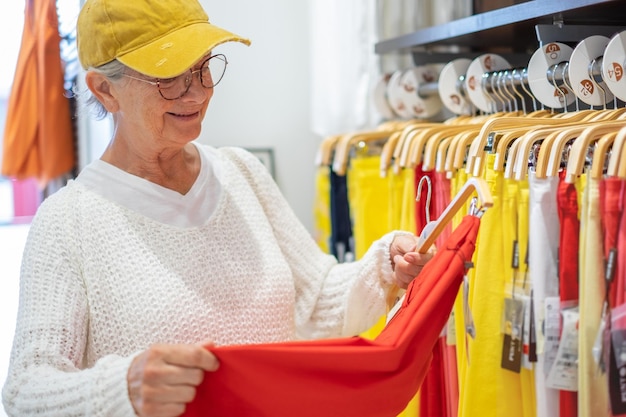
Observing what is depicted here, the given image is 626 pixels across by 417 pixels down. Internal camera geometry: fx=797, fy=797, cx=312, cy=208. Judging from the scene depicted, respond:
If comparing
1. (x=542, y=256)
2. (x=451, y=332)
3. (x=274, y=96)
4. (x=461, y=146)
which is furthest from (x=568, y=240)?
(x=274, y=96)

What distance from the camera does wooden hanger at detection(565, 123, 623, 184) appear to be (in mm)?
1595

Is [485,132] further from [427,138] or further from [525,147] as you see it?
[427,138]

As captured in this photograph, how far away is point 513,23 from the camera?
2.13 metres

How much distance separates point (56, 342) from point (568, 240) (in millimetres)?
1063

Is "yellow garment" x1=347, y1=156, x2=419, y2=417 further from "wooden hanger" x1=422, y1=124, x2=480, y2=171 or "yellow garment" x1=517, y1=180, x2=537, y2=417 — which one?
"yellow garment" x1=517, y1=180, x2=537, y2=417

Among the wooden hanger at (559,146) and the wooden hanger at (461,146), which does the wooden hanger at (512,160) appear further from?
the wooden hanger at (461,146)

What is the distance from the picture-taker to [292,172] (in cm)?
362

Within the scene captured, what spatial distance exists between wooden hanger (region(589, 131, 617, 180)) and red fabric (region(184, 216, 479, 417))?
0.39 m

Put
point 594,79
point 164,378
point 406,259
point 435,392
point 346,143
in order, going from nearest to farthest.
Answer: point 164,378 < point 406,259 < point 594,79 < point 435,392 < point 346,143

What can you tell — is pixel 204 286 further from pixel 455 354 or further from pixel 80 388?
pixel 455 354

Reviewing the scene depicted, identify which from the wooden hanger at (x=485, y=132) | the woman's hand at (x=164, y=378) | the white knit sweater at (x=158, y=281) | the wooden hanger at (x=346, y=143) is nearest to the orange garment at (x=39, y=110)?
the white knit sweater at (x=158, y=281)

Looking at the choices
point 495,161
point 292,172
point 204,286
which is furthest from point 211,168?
point 292,172

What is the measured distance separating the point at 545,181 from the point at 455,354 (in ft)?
1.99

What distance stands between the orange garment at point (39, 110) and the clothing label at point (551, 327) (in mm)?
1485
